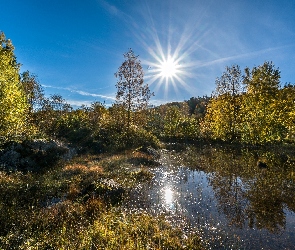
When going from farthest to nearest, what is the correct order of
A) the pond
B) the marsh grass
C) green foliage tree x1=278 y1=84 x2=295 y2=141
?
1. green foliage tree x1=278 y1=84 x2=295 y2=141
2. the pond
3. the marsh grass

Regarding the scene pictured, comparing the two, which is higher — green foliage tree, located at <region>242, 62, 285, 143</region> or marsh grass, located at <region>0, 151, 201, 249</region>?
green foliage tree, located at <region>242, 62, 285, 143</region>

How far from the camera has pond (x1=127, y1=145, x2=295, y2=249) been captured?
9.76 m

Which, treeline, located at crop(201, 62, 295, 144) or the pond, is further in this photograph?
treeline, located at crop(201, 62, 295, 144)

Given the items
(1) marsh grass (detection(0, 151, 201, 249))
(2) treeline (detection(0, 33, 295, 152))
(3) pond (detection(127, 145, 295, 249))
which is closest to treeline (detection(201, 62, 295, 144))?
(2) treeline (detection(0, 33, 295, 152))

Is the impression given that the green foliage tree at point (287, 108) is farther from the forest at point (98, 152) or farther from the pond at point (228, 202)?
the pond at point (228, 202)

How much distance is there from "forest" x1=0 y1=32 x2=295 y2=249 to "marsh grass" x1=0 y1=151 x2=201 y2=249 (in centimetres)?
4

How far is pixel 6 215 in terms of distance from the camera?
10.5 m

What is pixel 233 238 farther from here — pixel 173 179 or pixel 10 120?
pixel 10 120

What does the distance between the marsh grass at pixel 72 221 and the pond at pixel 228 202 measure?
1.27 metres

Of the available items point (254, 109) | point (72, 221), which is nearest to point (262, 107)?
point (254, 109)

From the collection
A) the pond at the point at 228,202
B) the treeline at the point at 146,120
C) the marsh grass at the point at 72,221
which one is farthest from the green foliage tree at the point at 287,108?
the marsh grass at the point at 72,221

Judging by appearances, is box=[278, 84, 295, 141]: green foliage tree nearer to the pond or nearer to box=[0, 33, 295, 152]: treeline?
box=[0, 33, 295, 152]: treeline

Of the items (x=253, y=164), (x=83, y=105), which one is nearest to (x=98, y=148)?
(x=253, y=164)

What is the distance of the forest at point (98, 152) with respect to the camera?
30.5ft
